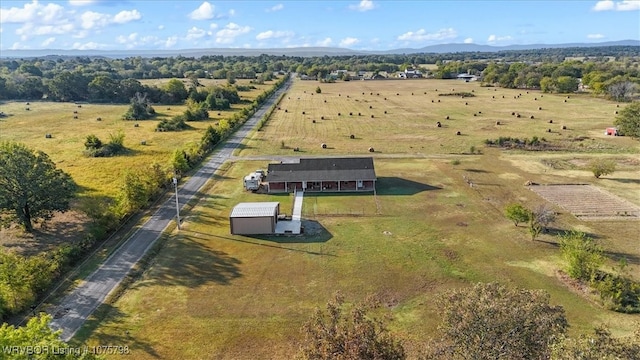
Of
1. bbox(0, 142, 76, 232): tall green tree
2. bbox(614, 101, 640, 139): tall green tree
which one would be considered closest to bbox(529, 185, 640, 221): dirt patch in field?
bbox(614, 101, 640, 139): tall green tree

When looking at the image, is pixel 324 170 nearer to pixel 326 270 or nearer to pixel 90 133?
pixel 326 270

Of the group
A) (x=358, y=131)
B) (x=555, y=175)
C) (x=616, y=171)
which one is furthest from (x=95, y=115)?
(x=616, y=171)

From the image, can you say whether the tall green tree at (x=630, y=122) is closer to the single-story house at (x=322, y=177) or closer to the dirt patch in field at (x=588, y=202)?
the dirt patch in field at (x=588, y=202)

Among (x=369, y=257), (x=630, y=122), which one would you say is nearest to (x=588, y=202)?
(x=369, y=257)

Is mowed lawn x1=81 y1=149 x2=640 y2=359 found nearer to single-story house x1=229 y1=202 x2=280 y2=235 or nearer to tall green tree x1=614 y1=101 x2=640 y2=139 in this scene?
single-story house x1=229 y1=202 x2=280 y2=235

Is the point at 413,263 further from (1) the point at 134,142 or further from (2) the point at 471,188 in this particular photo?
(1) the point at 134,142

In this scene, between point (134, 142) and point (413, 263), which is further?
point (134, 142)

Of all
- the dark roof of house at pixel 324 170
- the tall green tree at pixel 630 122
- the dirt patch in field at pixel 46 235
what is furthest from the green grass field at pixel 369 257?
the tall green tree at pixel 630 122
